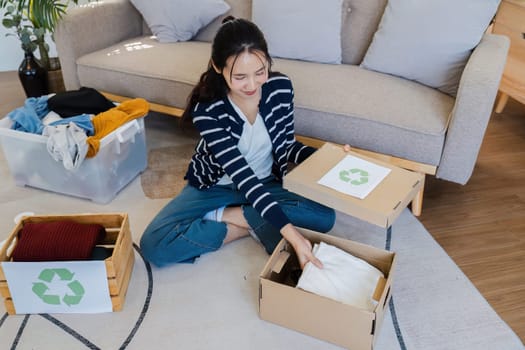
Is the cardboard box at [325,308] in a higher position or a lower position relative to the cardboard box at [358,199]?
lower

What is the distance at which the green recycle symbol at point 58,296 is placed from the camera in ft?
4.37

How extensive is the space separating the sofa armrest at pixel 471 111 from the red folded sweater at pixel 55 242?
1.20 metres

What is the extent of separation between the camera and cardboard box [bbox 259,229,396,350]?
1229mm

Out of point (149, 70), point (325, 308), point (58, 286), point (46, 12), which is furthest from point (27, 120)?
point (325, 308)

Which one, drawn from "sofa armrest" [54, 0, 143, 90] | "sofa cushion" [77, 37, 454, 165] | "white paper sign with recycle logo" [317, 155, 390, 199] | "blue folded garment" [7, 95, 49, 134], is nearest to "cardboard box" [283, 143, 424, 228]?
"white paper sign with recycle logo" [317, 155, 390, 199]

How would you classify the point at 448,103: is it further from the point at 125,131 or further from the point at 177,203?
the point at 125,131

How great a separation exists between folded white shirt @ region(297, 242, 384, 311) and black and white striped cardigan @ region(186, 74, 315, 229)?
154 mm

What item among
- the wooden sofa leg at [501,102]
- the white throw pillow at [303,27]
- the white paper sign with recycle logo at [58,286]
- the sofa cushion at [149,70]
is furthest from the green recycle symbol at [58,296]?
the wooden sofa leg at [501,102]

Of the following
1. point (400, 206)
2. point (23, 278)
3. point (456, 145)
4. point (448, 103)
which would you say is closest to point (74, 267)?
point (23, 278)

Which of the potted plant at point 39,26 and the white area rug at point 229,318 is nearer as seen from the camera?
the white area rug at point 229,318

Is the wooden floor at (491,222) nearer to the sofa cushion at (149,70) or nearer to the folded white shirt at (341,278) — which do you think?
the folded white shirt at (341,278)

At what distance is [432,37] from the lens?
187 cm

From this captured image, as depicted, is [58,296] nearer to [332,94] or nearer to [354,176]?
[354,176]

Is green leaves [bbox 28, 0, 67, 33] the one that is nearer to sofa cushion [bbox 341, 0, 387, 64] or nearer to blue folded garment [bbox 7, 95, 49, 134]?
blue folded garment [bbox 7, 95, 49, 134]
